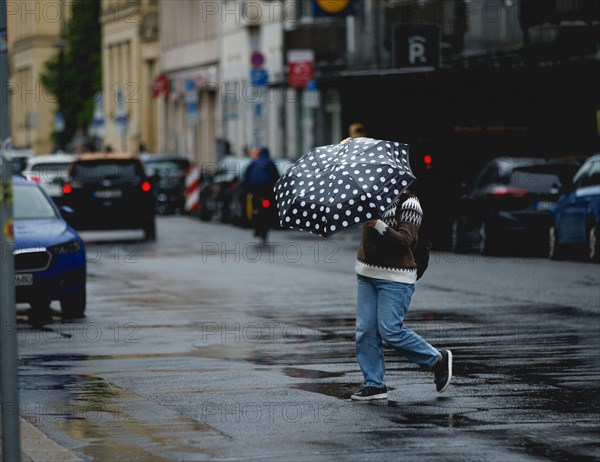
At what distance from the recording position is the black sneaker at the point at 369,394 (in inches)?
464

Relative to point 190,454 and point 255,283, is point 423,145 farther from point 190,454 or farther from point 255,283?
point 190,454

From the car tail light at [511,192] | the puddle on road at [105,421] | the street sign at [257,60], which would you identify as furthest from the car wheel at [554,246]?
the street sign at [257,60]

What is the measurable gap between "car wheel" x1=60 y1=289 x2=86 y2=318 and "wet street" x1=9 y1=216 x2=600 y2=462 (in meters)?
0.18

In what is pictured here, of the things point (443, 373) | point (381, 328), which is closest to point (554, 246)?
point (443, 373)

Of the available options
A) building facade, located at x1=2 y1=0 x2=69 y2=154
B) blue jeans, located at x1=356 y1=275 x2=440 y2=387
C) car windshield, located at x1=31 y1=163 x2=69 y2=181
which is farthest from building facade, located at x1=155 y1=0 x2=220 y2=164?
blue jeans, located at x1=356 y1=275 x2=440 y2=387

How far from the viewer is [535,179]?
30.5m

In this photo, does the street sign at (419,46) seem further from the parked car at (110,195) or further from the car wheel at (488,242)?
the car wheel at (488,242)

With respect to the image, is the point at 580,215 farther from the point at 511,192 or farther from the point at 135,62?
the point at 135,62

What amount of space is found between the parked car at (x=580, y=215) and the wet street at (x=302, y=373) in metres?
2.06

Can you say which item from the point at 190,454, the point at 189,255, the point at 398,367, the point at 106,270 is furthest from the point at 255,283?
the point at 190,454

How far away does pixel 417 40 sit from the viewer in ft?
127

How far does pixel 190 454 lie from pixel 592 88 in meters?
27.4

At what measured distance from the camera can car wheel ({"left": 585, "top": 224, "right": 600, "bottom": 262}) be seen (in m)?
27.2

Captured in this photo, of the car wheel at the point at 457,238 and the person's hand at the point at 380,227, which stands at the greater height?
the person's hand at the point at 380,227
